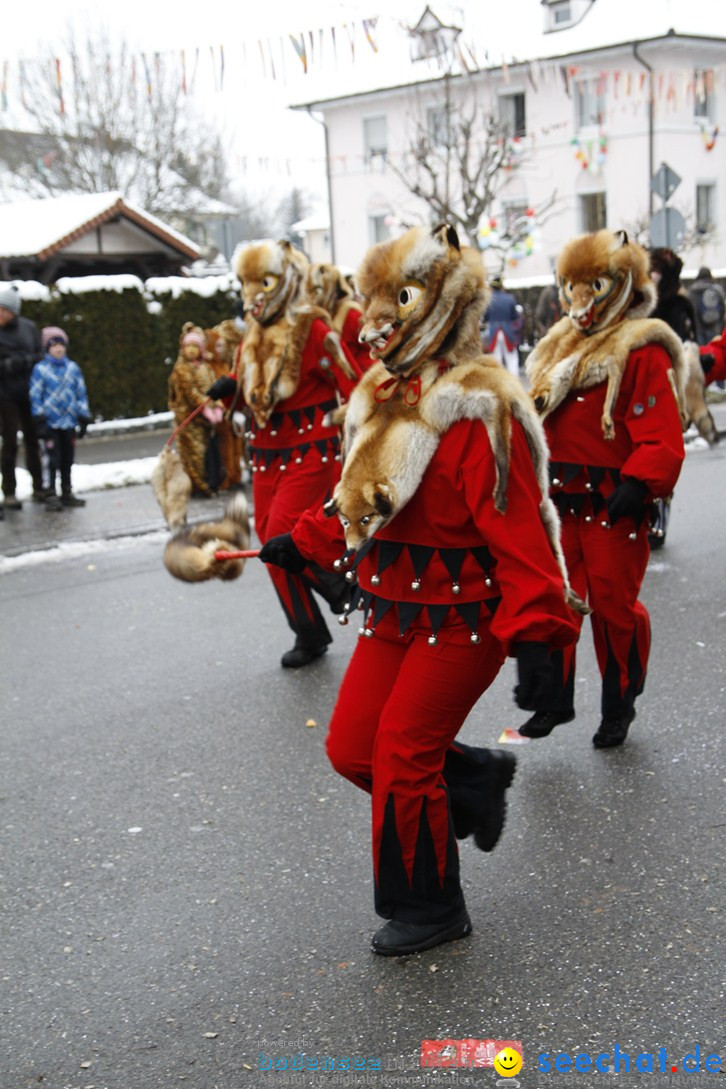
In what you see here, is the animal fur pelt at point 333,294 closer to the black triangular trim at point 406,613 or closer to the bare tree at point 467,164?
the black triangular trim at point 406,613

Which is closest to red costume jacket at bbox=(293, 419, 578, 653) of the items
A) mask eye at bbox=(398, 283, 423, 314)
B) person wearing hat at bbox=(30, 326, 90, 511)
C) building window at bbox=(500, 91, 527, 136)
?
mask eye at bbox=(398, 283, 423, 314)

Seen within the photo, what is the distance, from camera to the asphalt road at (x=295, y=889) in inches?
117

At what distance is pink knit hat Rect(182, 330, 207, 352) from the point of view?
462 inches

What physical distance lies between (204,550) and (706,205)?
123 feet

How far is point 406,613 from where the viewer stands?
326 cm

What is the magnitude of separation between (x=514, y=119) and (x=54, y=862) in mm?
37696

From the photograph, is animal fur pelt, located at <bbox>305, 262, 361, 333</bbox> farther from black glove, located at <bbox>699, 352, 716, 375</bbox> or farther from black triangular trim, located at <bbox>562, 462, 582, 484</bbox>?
black triangular trim, located at <bbox>562, 462, 582, 484</bbox>

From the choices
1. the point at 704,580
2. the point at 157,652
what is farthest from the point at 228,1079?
the point at 704,580

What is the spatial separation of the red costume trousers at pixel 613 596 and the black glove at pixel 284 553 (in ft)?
4.78

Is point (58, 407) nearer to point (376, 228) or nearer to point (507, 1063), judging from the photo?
point (507, 1063)

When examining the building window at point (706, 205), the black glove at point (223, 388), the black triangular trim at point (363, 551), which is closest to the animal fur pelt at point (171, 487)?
the black glove at point (223, 388)

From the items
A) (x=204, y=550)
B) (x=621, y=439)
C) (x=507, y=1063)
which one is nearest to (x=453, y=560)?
(x=204, y=550)

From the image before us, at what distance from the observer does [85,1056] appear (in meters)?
2.96

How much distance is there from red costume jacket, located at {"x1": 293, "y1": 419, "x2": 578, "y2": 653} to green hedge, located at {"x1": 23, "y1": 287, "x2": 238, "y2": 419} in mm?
13300
